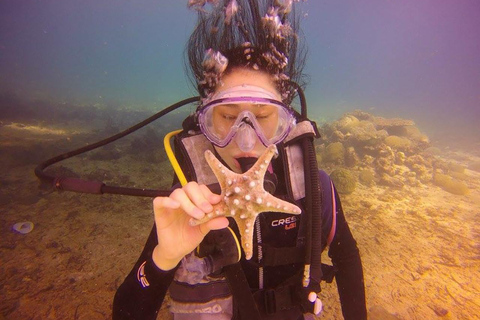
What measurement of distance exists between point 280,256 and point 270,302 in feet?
1.68

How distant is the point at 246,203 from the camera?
154cm

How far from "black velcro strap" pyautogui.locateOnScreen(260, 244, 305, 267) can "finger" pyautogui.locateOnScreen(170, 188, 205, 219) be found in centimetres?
136

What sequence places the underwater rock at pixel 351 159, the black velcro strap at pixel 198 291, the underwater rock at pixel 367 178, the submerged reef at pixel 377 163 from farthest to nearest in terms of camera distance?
the underwater rock at pixel 351 159 → the submerged reef at pixel 377 163 → the underwater rock at pixel 367 178 → the black velcro strap at pixel 198 291

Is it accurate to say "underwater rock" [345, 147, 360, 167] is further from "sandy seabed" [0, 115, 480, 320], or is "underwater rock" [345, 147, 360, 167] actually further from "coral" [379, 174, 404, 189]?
"sandy seabed" [0, 115, 480, 320]

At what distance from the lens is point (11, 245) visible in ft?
16.8

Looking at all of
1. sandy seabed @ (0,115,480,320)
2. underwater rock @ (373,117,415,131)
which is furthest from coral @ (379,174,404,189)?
underwater rock @ (373,117,415,131)

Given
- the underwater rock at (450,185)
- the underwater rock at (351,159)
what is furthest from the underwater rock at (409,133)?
the underwater rock at (351,159)

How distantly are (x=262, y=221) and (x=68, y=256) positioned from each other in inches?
189

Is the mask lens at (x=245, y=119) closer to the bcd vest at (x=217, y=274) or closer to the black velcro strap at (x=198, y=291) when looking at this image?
the bcd vest at (x=217, y=274)

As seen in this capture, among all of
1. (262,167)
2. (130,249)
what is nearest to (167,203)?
(262,167)

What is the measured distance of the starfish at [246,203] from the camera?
153 cm

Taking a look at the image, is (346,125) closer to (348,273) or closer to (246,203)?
(348,273)

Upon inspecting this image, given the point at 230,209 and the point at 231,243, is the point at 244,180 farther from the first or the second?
the point at 231,243

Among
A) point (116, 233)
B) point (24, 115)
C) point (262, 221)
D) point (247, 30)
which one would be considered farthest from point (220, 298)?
point (24, 115)
